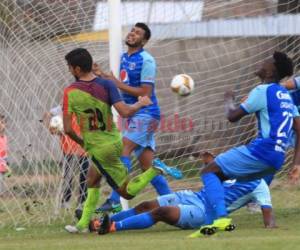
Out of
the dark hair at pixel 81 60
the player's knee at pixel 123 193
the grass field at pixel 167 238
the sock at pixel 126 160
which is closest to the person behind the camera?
the grass field at pixel 167 238

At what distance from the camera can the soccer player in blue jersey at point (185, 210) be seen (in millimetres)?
8680

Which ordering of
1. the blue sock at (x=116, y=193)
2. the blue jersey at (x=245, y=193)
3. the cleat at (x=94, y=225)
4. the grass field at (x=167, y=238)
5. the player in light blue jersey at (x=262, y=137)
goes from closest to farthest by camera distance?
the grass field at (x=167, y=238) < the player in light blue jersey at (x=262, y=137) < the cleat at (x=94, y=225) < the blue jersey at (x=245, y=193) < the blue sock at (x=116, y=193)

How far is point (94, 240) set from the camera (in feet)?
26.9

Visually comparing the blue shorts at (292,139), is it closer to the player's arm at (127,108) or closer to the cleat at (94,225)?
the player's arm at (127,108)

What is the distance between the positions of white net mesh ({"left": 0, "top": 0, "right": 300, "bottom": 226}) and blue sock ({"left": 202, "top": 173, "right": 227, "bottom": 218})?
2704 mm

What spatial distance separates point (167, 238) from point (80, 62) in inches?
71.2

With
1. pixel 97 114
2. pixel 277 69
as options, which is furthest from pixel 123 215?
pixel 277 69

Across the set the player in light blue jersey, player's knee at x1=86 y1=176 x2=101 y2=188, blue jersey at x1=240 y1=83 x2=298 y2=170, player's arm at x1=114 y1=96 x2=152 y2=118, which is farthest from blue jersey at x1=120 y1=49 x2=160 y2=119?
blue jersey at x1=240 y1=83 x2=298 y2=170

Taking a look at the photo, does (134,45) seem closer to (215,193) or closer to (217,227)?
(215,193)

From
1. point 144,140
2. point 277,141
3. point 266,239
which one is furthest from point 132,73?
point 266,239

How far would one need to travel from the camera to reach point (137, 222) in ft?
28.5

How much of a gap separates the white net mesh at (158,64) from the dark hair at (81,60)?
210 centimetres

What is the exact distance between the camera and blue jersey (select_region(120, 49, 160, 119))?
9.95 metres

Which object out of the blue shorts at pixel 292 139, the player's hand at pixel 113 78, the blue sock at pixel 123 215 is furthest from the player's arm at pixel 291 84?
the blue sock at pixel 123 215
